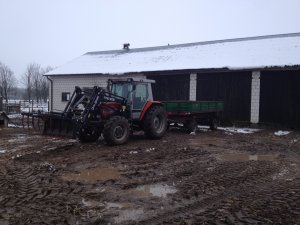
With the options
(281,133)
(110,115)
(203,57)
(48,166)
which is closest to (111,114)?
(110,115)

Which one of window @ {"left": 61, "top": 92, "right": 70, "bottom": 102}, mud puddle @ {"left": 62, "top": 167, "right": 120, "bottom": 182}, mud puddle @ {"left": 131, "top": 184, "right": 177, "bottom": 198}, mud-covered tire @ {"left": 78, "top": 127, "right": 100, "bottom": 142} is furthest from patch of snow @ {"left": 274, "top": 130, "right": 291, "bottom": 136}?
window @ {"left": 61, "top": 92, "right": 70, "bottom": 102}

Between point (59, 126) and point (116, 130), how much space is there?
1710mm

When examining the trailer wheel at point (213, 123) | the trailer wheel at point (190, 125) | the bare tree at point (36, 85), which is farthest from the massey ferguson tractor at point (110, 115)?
the bare tree at point (36, 85)

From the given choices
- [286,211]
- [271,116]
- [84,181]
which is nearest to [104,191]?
[84,181]

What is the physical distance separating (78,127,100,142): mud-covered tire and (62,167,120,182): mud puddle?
12.6ft

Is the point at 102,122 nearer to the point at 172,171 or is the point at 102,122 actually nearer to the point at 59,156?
the point at 59,156

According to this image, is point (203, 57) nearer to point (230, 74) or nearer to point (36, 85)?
point (230, 74)

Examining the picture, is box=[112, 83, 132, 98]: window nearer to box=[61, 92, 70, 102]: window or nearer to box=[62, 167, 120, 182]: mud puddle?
box=[62, 167, 120, 182]: mud puddle

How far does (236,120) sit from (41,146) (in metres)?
11.3

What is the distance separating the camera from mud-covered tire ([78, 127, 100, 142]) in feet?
40.0

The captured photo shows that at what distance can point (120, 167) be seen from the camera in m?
8.66

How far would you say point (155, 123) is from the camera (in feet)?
44.4

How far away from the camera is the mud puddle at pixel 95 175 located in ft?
24.7

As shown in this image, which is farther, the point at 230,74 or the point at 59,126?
the point at 230,74
